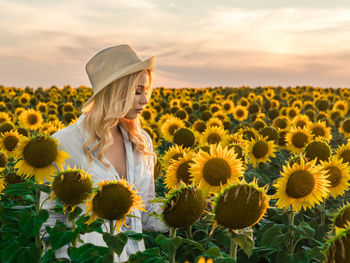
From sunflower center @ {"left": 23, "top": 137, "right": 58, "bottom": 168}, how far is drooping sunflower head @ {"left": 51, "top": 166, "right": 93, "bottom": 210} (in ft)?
2.06

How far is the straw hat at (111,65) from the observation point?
4.03 m

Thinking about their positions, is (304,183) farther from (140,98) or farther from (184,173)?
(140,98)

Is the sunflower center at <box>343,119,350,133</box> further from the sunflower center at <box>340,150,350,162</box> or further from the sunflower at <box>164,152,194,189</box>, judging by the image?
the sunflower at <box>164,152,194,189</box>

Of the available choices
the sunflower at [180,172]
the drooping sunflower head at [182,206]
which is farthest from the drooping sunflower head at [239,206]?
the sunflower at [180,172]

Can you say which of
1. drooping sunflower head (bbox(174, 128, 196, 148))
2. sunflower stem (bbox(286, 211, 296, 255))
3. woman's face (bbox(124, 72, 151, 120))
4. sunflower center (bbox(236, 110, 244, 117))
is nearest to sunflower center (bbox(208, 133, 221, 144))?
drooping sunflower head (bbox(174, 128, 196, 148))

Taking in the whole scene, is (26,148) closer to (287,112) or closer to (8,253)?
(8,253)

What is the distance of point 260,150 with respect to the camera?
21.1 feet

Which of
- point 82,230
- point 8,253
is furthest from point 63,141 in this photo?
point 82,230

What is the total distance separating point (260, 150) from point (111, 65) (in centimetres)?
312

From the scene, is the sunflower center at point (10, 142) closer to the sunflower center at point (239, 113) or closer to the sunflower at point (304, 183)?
the sunflower at point (304, 183)

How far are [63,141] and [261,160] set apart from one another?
3482 millimetres

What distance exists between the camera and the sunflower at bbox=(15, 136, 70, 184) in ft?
11.2

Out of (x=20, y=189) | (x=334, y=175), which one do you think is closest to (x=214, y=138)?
(x=334, y=175)

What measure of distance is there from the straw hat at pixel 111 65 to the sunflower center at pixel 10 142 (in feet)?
8.72
